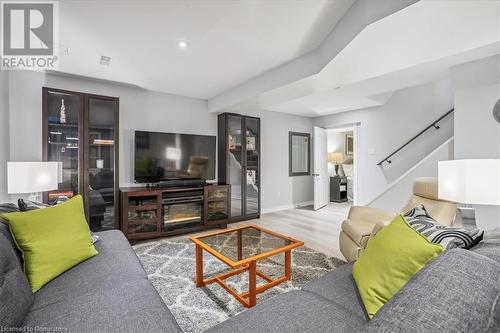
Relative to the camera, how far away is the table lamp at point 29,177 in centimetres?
216

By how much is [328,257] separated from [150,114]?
3.44 metres

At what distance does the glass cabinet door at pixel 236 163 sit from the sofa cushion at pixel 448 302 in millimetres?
3915

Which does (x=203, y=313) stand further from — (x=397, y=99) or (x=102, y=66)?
(x=397, y=99)

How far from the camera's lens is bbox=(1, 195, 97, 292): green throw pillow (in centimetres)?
134

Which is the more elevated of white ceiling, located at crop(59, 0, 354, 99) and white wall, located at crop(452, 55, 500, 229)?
white ceiling, located at crop(59, 0, 354, 99)

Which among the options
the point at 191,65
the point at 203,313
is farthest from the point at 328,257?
the point at 191,65

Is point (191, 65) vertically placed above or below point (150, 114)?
above

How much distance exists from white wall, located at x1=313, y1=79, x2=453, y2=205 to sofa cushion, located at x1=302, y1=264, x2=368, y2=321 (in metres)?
3.69

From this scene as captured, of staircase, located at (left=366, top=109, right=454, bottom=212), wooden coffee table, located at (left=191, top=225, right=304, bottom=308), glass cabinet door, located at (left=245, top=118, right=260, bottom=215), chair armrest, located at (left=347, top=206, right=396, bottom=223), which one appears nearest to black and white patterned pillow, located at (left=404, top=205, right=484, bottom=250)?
wooden coffee table, located at (left=191, top=225, right=304, bottom=308)

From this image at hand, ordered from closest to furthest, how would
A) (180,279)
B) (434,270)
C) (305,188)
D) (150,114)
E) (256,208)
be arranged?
(434,270) → (180,279) → (150,114) → (256,208) → (305,188)

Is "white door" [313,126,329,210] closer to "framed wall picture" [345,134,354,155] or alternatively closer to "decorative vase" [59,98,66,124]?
"framed wall picture" [345,134,354,155]

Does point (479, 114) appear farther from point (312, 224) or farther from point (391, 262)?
point (312, 224)

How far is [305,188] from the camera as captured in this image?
20.4ft

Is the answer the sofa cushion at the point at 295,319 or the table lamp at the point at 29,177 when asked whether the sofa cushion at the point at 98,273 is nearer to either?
the sofa cushion at the point at 295,319
